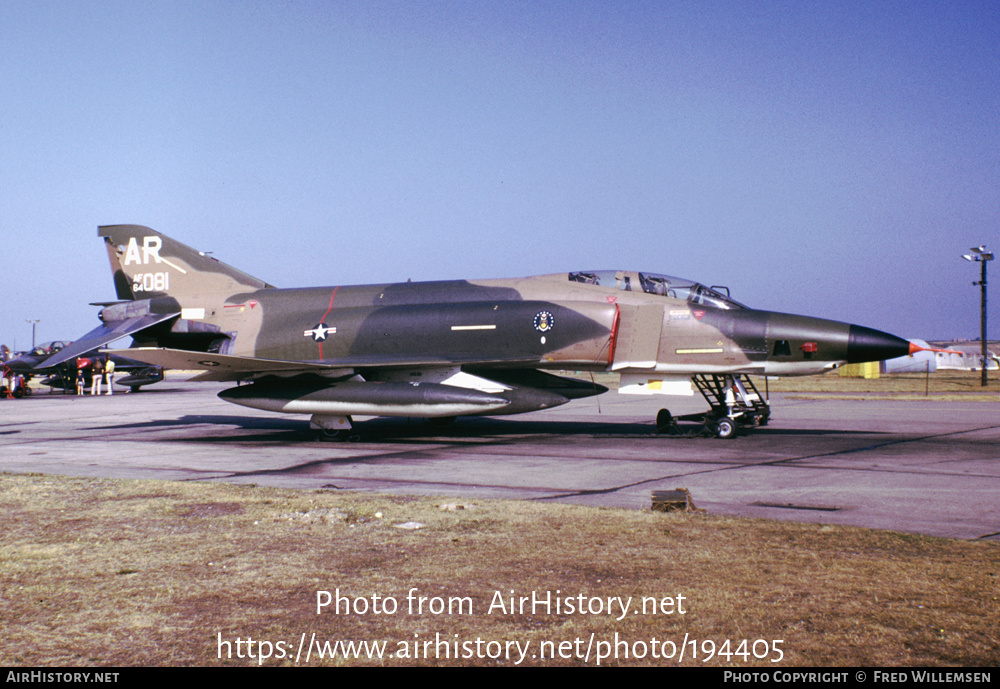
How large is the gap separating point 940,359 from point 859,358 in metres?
63.1

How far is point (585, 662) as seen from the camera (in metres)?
3.53

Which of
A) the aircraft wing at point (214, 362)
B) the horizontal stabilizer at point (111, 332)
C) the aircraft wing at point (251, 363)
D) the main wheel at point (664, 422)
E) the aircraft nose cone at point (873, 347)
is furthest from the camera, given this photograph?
the horizontal stabilizer at point (111, 332)

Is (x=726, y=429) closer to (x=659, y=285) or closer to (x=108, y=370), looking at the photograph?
(x=659, y=285)

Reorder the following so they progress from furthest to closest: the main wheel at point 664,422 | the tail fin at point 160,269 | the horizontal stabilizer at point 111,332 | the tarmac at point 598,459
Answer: the tail fin at point 160,269, the horizontal stabilizer at point 111,332, the main wheel at point 664,422, the tarmac at point 598,459

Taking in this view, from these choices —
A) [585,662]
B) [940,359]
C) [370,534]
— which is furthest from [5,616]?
[940,359]

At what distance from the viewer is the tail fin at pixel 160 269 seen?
17672 millimetres

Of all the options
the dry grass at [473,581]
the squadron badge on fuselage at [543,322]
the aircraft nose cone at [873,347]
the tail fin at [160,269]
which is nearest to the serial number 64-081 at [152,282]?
the tail fin at [160,269]

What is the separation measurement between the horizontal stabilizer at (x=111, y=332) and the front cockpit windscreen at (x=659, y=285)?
916cm

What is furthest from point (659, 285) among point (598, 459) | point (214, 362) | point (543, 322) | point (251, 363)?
point (214, 362)

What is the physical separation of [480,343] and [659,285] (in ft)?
11.8


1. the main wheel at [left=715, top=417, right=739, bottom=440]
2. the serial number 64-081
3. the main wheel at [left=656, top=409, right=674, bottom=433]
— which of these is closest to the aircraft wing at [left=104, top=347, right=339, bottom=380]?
the serial number 64-081

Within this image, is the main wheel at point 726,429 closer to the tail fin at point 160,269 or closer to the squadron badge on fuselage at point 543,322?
the squadron badge on fuselage at point 543,322

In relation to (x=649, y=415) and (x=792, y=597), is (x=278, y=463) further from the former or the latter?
(x=649, y=415)

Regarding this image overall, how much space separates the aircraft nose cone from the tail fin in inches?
492
